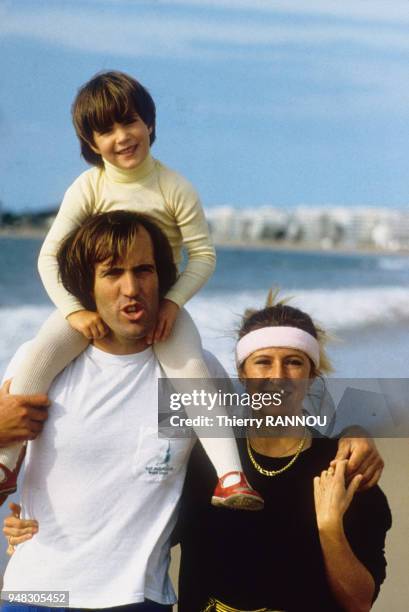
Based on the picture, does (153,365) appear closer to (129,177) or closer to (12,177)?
(129,177)

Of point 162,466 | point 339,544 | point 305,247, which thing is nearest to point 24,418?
point 162,466

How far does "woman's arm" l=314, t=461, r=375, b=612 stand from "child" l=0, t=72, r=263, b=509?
0.12 metres

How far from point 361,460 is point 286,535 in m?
0.20

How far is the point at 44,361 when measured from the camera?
6.56 ft

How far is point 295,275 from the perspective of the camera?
14.8 meters

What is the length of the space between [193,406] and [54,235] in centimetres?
43

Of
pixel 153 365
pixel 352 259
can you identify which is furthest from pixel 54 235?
pixel 352 259

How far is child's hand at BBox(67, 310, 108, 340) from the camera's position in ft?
6.61

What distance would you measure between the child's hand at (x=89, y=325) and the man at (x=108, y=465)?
2cm

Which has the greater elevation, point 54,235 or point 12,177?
point 12,177

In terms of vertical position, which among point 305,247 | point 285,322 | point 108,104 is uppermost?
point 305,247

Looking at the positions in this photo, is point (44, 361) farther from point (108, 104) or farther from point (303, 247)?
point (303, 247)

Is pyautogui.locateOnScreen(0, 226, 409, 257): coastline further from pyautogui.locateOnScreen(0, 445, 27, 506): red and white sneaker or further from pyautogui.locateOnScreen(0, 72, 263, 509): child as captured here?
pyautogui.locateOnScreen(0, 445, 27, 506): red and white sneaker

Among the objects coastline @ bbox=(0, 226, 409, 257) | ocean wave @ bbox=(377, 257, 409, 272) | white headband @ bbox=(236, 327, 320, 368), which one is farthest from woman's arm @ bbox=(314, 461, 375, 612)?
ocean wave @ bbox=(377, 257, 409, 272)
